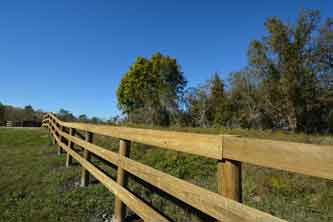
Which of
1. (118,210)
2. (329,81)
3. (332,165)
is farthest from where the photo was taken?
(329,81)

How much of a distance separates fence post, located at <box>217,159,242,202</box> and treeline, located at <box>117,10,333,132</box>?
1140 cm

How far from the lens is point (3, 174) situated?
5207 millimetres

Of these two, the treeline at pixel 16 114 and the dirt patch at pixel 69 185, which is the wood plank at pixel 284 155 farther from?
the treeline at pixel 16 114

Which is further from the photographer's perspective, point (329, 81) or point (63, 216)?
point (329, 81)

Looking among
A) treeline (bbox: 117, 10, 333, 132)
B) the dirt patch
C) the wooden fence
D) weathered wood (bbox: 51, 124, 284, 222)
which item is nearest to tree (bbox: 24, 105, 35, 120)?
treeline (bbox: 117, 10, 333, 132)

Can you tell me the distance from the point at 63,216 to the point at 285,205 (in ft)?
11.0

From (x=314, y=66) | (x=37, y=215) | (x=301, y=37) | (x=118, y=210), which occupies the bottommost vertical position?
(x=37, y=215)

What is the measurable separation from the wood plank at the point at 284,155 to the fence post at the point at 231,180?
0.08 m

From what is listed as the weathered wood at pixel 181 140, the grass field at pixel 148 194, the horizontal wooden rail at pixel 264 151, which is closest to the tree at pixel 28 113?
the grass field at pixel 148 194

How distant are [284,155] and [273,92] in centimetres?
1476

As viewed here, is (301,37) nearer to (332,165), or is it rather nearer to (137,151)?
(137,151)

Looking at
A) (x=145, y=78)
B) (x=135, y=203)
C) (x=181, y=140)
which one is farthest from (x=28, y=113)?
(x=181, y=140)

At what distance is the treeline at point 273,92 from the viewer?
13570 millimetres

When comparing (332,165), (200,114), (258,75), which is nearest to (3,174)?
(332,165)
